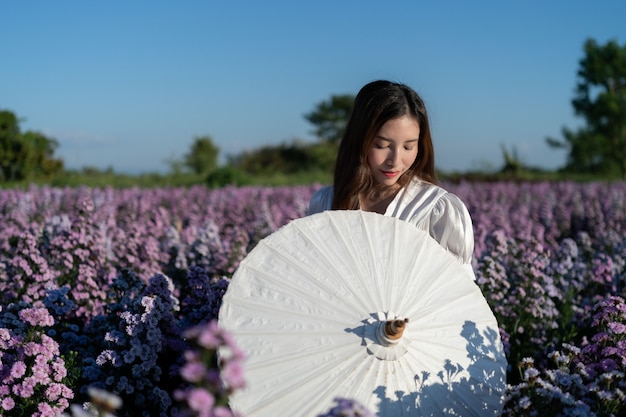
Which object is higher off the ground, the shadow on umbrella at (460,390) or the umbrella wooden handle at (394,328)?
the umbrella wooden handle at (394,328)

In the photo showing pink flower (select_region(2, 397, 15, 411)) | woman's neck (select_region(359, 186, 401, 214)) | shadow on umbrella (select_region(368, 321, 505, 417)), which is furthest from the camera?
woman's neck (select_region(359, 186, 401, 214))

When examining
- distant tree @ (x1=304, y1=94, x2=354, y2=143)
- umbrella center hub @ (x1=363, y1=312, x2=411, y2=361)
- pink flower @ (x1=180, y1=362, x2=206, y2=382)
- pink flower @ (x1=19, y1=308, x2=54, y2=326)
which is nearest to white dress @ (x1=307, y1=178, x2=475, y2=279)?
umbrella center hub @ (x1=363, y1=312, x2=411, y2=361)

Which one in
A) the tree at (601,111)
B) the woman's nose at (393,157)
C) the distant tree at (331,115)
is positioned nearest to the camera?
the woman's nose at (393,157)

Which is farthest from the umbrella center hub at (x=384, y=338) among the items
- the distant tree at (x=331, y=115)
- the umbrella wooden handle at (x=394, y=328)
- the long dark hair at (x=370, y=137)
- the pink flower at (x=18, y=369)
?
the distant tree at (x=331, y=115)

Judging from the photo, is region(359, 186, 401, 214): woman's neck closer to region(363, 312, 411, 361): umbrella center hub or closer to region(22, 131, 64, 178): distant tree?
region(363, 312, 411, 361): umbrella center hub

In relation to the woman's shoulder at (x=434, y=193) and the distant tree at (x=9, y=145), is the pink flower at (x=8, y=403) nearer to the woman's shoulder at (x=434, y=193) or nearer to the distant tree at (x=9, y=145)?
the woman's shoulder at (x=434, y=193)

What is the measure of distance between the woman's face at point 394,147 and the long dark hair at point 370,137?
1.3 inches

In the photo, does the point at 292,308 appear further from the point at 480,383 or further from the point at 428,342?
the point at 480,383

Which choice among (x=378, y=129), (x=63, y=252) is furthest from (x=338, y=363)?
(x=63, y=252)

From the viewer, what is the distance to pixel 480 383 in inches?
110

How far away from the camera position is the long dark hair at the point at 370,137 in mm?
3482

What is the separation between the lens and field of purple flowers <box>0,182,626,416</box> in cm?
262

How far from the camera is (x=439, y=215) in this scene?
3.50m

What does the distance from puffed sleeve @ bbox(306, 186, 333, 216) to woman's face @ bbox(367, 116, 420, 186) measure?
1.52ft
